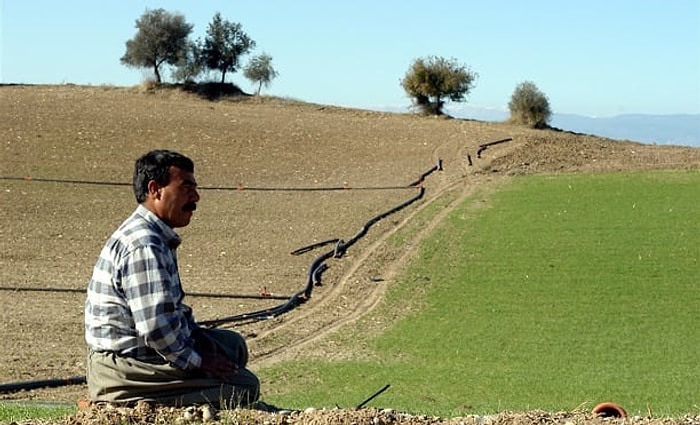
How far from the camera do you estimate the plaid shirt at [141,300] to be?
5.02 m

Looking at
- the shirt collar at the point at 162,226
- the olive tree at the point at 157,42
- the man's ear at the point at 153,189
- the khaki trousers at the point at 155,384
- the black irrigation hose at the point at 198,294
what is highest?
the olive tree at the point at 157,42

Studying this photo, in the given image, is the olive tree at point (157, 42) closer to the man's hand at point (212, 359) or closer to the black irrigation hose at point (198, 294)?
the black irrigation hose at point (198, 294)

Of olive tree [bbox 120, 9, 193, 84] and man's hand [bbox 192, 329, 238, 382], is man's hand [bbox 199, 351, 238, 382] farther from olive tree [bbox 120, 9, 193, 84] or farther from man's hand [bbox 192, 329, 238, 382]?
olive tree [bbox 120, 9, 193, 84]

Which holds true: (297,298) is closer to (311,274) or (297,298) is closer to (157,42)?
(311,274)

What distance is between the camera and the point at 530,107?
3847cm

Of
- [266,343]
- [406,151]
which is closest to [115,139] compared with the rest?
[406,151]

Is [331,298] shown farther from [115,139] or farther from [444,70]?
[444,70]

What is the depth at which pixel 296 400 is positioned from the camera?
430 inches

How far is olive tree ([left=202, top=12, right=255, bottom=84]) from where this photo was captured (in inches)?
1775

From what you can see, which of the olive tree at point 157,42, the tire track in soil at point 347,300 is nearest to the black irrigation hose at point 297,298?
the tire track in soil at point 347,300

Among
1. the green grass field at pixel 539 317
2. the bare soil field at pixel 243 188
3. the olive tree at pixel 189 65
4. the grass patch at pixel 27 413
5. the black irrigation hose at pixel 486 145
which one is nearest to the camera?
the grass patch at pixel 27 413

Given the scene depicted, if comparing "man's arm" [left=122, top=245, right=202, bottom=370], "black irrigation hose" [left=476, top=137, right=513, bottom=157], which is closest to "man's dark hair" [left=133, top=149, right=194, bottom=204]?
"man's arm" [left=122, top=245, right=202, bottom=370]

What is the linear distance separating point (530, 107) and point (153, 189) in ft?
112

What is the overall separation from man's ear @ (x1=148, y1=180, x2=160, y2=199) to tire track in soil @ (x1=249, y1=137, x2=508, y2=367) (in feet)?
27.0
